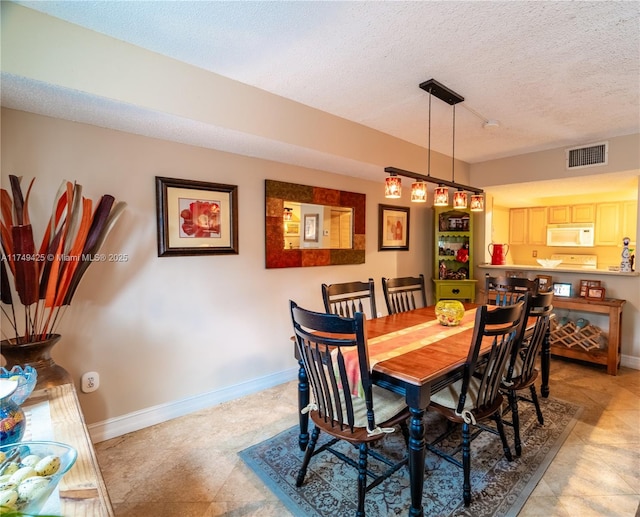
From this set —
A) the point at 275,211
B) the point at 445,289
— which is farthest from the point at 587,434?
the point at 275,211

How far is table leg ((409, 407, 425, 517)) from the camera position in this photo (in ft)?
4.98

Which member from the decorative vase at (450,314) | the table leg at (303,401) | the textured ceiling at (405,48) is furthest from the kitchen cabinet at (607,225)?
the table leg at (303,401)

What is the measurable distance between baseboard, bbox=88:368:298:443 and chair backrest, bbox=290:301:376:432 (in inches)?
54.8

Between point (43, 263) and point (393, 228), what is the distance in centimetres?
339

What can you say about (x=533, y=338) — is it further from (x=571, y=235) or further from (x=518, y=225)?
(x=518, y=225)

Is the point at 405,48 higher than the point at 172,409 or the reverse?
higher

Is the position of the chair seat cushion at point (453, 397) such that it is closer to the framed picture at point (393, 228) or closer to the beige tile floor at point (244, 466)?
the beige tile floor at point (244, 466)

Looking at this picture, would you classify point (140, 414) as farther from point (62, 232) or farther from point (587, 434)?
point (587, 434)

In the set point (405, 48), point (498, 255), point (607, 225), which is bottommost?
point (498, 255)

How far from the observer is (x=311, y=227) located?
3.34 meters

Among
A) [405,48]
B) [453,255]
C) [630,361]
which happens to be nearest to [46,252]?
[405,48]

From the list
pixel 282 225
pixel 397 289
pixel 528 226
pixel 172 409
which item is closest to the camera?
pixel 172 409

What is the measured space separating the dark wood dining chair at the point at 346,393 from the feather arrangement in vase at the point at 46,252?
1.28m

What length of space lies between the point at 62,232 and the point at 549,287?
4542 millimetres
